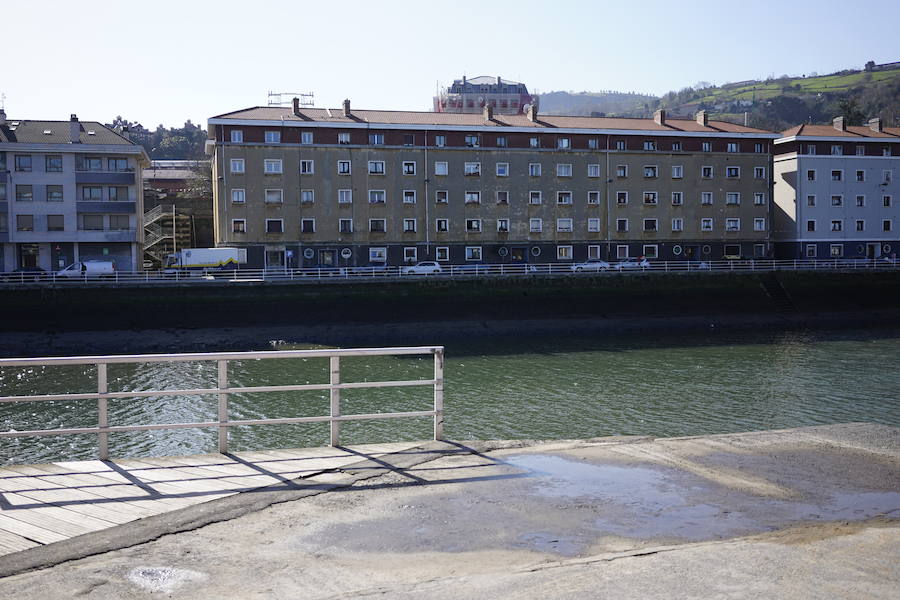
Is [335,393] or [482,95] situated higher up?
[482,95]

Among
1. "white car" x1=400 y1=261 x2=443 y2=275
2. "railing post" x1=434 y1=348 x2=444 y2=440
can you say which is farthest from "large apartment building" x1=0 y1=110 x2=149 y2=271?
"railing post" x1=434 y1=348 x2=444 y2=440

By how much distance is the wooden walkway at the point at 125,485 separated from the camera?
21.4 feet

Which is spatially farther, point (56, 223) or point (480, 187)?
point (480, 187)

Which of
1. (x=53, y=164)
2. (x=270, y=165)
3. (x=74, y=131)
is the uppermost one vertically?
(x=74, y=131)

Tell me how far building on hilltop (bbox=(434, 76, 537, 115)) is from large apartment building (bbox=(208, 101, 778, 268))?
303ft

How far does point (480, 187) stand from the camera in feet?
201

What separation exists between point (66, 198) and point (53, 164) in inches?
105

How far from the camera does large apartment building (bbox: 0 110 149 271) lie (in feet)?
186

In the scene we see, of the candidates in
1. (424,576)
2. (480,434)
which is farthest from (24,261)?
(424,576)

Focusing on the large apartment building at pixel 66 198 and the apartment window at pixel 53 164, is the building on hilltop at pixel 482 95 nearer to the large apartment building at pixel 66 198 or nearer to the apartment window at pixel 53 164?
the large apartment building at pixel 66 198

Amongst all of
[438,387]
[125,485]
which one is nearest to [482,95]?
[438,387]

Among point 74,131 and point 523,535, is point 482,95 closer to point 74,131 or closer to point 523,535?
point 74,131

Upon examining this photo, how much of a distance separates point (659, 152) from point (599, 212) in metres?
7.20

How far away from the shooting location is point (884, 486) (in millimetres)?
7762
